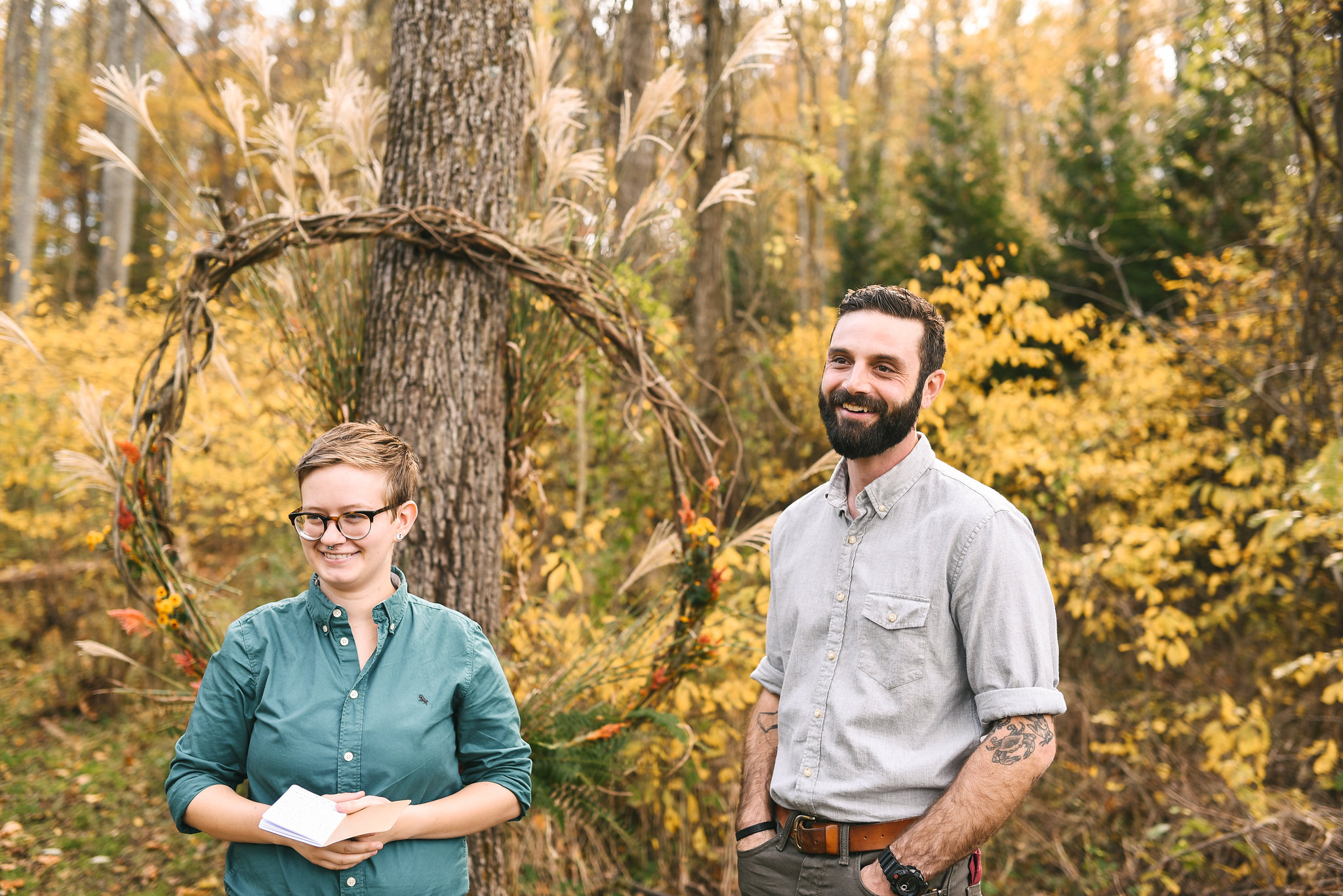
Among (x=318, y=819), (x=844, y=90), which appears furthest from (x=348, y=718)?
(x=844, y=90)

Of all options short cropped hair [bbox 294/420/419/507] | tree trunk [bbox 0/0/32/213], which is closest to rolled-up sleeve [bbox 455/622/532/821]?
short cropped hair [bbox 294/420/419/507]

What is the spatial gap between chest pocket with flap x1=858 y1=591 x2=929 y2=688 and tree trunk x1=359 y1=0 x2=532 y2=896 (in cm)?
132

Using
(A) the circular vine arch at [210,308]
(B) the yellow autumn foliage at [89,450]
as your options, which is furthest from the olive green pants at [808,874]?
(B) the yellow autumn foliage at [89,450]

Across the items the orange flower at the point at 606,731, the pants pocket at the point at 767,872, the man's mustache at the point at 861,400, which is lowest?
the orange flower at the point at 606,731

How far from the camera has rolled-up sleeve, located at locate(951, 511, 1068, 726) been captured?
148cm

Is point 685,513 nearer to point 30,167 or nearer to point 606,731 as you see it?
point 606,731

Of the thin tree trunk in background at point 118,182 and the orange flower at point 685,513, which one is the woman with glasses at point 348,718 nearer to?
the orange flower at point 685,513

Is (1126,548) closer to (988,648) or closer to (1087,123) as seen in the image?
(988,648)

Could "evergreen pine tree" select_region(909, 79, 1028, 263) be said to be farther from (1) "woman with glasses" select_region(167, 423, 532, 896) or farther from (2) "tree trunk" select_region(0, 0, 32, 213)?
(2) "tree trunk" select_region(0, 0, 32, 213)

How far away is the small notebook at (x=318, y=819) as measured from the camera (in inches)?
52.8

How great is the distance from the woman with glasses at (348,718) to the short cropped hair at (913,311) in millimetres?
955

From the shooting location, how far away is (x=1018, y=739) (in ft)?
4.84

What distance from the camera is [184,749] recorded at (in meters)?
1.47

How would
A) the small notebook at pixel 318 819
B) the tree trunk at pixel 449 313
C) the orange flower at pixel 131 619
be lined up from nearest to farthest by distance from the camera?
the small notebook at pixel 318 819, the orange flower at pixel 131 619, the tree trunk at pixel 449 313
